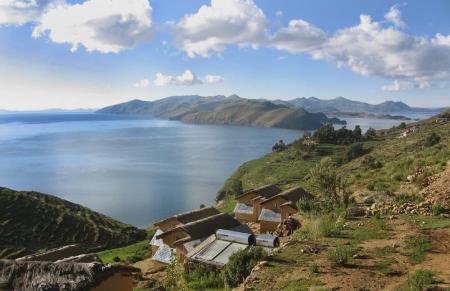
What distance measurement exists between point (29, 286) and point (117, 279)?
6.53 feet

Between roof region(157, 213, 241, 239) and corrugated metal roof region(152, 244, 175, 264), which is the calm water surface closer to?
corrugated metal roof region(152, 244, 175, 264)

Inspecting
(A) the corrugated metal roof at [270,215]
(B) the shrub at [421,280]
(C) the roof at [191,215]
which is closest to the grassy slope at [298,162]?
(A) the corrugated metal roof at [270,215]

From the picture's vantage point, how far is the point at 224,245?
1814 cm

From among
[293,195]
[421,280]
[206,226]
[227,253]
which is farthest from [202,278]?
[293,195]

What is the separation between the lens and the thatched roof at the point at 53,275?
9523 millimetres

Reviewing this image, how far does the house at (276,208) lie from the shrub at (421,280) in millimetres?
19743

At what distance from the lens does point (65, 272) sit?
9656 millimetres

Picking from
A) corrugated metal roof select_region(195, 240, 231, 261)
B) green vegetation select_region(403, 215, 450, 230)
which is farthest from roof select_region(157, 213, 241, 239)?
green vegetation select_region(403, 215, 450, 230)

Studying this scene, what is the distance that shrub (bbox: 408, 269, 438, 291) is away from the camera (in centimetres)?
910

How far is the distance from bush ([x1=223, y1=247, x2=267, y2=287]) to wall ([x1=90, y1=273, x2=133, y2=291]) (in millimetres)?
3625

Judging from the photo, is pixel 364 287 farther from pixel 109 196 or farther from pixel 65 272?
pixel 109 196

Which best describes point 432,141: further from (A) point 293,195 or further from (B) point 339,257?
(B) point 339,257

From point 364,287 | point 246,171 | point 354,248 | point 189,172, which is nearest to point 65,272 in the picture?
point 364,287

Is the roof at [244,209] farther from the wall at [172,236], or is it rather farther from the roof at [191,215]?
the wall at [172,236]
